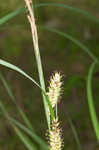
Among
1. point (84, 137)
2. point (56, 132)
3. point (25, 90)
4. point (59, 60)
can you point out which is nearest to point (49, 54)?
point (59, 60)

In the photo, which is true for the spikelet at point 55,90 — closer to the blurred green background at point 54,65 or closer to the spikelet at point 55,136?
the spikelet at point 55,136

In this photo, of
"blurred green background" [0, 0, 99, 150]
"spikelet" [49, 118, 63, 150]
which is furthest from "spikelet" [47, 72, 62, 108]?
"blurred green background" [0, 0, 99, 150]

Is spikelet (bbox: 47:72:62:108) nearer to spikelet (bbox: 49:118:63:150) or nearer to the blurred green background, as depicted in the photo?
spikelet (bbox: 49:118:63:150)

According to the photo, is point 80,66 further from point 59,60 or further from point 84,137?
point 84,137

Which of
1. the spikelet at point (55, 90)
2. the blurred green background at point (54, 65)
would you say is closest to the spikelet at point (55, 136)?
the spikelet at point (55, 90)

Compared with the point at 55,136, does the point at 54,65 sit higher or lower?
higher

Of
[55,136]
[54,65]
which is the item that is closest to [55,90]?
[55,136]

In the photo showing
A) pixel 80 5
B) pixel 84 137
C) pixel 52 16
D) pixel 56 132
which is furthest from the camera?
pixel 52 16

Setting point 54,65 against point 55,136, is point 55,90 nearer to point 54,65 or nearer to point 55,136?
point 55,136
